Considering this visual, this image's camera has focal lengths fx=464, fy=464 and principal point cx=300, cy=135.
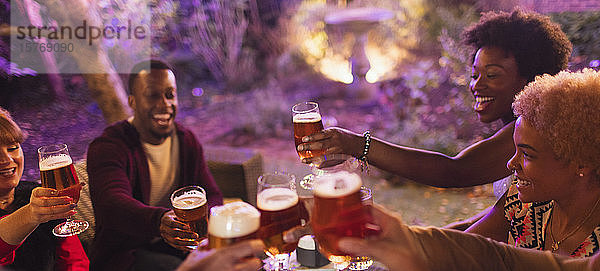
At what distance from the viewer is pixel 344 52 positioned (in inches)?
352

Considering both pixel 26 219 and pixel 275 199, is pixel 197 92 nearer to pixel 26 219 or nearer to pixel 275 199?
pixel 26 219

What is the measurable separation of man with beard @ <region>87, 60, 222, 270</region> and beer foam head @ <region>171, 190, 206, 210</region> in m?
0.48

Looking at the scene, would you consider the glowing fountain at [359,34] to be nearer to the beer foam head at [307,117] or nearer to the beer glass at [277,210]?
the beer foam head at [307,117]

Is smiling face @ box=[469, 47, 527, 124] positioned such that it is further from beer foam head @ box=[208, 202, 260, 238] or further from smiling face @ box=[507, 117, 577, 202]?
beer foam head @ box=[208, 202, 260, 238]

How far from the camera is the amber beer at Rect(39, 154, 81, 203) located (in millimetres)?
1771

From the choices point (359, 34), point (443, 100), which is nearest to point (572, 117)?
point (443, 100)

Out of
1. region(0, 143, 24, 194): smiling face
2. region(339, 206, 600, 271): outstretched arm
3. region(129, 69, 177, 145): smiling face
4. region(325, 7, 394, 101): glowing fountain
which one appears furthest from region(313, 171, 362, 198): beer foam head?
region(325, 7, 394, 101): glowing fountain

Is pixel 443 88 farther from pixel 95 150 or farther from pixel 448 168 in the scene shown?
pixel 95 150

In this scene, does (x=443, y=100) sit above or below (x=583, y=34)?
below

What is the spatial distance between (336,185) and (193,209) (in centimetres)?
74

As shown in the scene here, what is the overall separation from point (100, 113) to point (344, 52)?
18.2 ft

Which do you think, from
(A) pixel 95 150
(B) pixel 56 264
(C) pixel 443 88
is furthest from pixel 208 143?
(B) pixel 56 264

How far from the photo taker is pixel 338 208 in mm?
1103

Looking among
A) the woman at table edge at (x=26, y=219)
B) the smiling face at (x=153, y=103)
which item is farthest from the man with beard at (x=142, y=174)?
the woman at table edge at (x=26, y=219)
